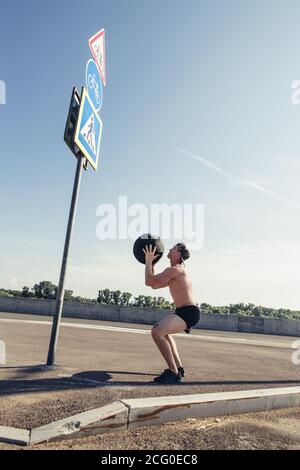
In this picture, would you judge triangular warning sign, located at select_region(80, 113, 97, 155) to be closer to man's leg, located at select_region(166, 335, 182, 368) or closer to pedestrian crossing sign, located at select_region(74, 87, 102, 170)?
pedestrian crossing sign, located at select_region(74, 87, 102, 170)

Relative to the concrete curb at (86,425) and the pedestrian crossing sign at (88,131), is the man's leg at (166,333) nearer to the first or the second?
the concrete curb at (86,425)

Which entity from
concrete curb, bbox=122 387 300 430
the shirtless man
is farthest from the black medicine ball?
concrete curb, bbox=122 387 300 430

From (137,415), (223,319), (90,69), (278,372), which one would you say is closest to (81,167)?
(90,69)

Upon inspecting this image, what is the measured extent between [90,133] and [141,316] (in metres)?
20.2

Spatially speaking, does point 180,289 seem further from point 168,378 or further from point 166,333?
point 168,378

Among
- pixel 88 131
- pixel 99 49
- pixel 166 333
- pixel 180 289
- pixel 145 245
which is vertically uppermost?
pixel 99 49

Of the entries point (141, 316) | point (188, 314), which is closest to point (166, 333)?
point (188, 314)

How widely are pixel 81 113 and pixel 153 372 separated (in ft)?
12.6

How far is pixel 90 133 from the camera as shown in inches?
218

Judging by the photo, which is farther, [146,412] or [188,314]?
[188,314]

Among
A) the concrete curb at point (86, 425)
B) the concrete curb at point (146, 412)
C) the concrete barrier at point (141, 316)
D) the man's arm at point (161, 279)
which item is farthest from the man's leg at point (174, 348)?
the concrete barrier at point (141, 316)

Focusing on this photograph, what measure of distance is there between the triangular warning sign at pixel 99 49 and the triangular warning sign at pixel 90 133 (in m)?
0.82
